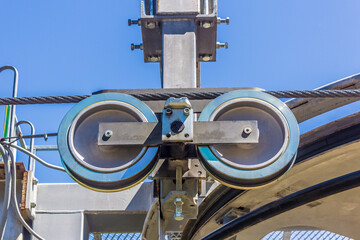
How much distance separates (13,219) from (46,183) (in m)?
0.91

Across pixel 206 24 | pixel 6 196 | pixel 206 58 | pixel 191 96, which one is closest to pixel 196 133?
pixel 191 96

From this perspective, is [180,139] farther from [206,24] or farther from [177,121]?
[206,24]

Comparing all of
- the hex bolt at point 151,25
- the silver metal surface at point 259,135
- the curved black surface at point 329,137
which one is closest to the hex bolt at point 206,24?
the hex bolt at point 151,25

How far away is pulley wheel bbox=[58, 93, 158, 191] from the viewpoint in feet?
15.6

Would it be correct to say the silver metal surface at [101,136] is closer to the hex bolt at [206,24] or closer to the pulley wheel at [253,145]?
the pulley wheel at [253,145]

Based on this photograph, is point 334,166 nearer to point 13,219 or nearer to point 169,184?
point 169,184

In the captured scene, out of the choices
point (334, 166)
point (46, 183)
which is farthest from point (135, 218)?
point (334, 166)

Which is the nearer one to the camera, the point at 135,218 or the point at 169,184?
the point at 169,184

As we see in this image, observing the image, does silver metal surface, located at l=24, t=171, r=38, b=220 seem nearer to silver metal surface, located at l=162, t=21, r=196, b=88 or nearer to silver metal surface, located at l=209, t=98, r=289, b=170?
silver metal surface, located at l=162, t=21, r=196, b=88

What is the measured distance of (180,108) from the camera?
15.5 feet

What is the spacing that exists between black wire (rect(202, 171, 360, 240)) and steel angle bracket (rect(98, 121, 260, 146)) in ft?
4.06

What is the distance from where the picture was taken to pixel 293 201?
5.97 meters

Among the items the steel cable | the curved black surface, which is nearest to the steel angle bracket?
the steel cable

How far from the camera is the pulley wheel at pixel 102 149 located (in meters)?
4.76
